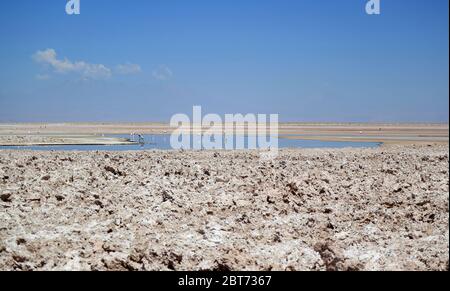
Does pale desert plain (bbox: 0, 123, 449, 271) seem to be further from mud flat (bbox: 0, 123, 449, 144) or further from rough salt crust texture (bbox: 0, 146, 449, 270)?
Result: mud flat (bbox: 0, 123, 449, 144)

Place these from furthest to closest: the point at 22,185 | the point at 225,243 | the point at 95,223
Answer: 1. the point at 22,185
2. the point at 95,223
3. the point at 225,243

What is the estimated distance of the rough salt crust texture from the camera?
21.6ft

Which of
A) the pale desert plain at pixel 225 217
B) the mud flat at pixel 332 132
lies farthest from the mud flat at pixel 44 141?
the pale desert plain at pixel 225 217

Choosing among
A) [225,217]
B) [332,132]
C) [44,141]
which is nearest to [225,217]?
[225,217]

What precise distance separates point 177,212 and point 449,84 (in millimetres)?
4500

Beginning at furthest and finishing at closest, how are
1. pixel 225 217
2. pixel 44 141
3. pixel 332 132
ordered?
pixel 332 132 → pixel 44 141 → pixel 225 217

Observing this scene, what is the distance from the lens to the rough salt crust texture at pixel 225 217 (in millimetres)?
6598

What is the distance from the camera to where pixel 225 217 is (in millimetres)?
7707

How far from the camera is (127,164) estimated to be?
10.2 metres

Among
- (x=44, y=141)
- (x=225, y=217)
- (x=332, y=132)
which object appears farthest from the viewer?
(x=332, y=132)

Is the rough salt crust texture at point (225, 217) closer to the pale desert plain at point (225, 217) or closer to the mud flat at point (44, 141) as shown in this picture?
the pale desert plain at point (225, 217)

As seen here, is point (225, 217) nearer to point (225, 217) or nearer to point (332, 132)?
point (225, 217)
